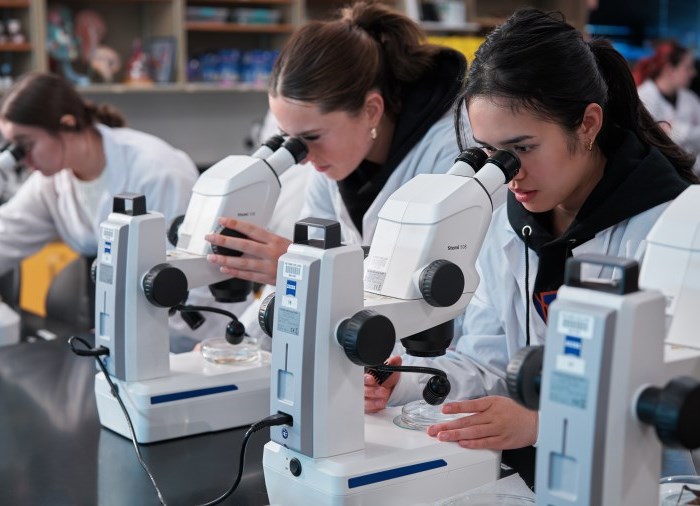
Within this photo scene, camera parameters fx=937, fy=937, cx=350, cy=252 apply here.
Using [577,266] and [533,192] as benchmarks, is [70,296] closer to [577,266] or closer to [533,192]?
[533,192]

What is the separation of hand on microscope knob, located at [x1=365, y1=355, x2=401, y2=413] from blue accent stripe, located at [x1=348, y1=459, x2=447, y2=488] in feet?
0.60

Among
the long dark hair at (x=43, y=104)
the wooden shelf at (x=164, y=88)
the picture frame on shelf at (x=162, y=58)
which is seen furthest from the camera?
the picture frame on shelf at (x=162, y=58)

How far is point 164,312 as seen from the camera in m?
1.67

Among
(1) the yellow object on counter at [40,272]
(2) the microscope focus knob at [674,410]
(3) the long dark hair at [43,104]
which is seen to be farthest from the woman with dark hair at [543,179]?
(1) the yellow object on counter at [40,272]

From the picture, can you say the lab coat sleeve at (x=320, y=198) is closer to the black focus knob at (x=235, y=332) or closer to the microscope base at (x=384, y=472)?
the black focus knob at (x=235, y=332)

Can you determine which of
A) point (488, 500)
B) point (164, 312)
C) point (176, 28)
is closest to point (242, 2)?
point (176, 28)

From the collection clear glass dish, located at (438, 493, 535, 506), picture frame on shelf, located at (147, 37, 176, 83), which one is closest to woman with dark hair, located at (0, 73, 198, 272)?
clear glass dish, located at (438, 493, 535, 506)

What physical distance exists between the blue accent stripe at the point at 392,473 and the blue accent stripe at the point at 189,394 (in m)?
0.48

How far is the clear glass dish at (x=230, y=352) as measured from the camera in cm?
177

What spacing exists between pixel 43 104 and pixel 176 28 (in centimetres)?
217

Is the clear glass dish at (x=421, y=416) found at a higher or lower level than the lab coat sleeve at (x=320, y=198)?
lower

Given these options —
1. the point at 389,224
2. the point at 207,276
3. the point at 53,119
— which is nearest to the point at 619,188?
the point at 389,224

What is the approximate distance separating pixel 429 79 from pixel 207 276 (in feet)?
2.32

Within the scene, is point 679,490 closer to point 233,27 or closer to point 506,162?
point 506,162
